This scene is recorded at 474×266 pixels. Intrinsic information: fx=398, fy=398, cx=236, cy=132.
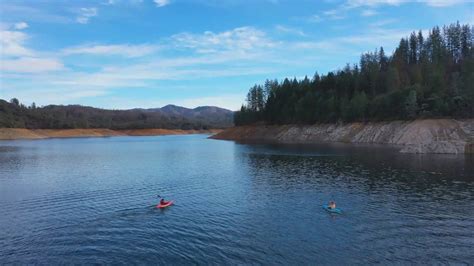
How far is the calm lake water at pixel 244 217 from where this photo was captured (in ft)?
80.1

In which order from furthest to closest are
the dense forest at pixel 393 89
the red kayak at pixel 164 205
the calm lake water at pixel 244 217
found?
the dense forest at pixel 393 89 → the red kayak at pixel 164 205 → the calm lake water at pixel 244 217

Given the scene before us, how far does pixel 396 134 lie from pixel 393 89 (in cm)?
2999

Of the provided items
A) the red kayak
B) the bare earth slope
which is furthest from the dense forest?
the red kayak

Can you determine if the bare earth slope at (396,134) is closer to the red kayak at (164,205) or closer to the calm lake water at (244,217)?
the calm lake water at (244,217)

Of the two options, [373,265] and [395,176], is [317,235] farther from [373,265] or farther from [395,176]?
[395,176]

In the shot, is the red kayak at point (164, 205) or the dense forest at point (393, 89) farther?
the dense forest at point (393, 89)

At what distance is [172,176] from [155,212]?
78.5 feet

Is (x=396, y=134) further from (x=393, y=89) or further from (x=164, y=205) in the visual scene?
(x=164, y=205)

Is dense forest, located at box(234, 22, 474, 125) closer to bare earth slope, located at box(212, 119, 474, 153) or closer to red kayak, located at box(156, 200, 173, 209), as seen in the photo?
bare earth slope, located at box(212, 119, 474, 153)

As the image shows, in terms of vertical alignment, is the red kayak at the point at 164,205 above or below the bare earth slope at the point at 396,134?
below

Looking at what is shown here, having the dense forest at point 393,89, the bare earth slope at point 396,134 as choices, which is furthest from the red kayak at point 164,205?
the dense forest at point 393,89

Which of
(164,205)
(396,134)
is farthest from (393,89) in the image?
(164,205)

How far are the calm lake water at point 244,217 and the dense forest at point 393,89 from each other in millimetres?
54880

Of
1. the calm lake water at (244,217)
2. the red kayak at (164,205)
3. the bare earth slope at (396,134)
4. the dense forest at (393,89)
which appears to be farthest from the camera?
the dense forest at (393,89)
